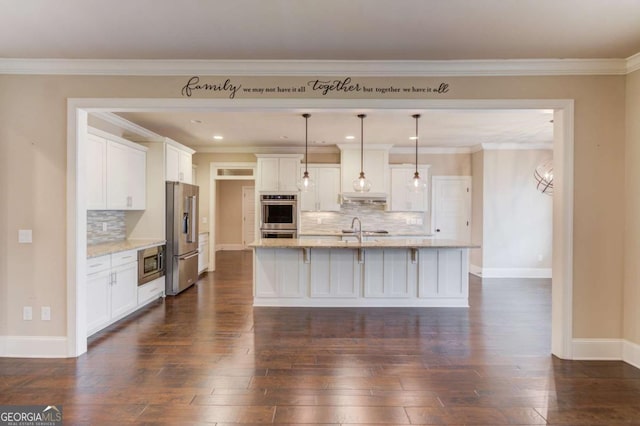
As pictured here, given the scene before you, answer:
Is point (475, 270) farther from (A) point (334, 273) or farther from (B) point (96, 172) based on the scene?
(B) point (96, 172)

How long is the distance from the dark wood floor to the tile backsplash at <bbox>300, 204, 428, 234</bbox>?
10.8ft

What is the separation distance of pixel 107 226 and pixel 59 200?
5.77 ft

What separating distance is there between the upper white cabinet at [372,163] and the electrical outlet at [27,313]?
5.41 metres

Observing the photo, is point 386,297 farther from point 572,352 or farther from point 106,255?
point 106,255

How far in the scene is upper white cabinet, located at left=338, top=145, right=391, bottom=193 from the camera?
Result: 23.0 feet

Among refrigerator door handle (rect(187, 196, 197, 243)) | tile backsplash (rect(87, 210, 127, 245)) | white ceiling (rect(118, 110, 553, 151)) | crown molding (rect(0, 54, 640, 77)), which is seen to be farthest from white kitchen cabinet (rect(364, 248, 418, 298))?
tile backsplash (rect(87, 210, 127, 245))

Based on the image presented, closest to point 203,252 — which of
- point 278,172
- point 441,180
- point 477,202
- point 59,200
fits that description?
point 278,172

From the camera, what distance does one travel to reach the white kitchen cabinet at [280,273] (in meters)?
4.70

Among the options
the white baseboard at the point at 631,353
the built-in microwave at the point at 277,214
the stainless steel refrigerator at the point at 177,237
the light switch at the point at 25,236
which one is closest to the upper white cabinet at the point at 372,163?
the built-in microwave at the point at 277,214

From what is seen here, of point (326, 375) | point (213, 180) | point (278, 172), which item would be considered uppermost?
point (278, 172)

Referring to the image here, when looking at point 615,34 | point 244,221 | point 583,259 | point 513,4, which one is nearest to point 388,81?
point 513,4

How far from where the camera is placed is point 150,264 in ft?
15.9

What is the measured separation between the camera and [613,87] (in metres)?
3.13

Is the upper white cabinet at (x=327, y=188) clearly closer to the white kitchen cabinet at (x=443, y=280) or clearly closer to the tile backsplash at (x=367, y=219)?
the tile backsplash at (x=367, y=219)
